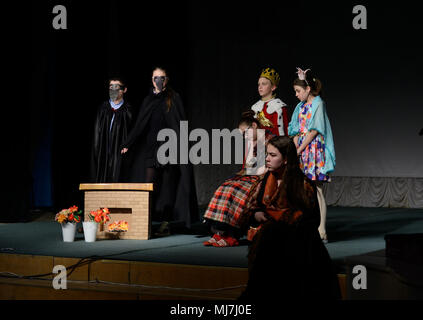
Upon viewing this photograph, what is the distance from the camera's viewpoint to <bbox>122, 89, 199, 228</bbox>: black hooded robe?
5340mm

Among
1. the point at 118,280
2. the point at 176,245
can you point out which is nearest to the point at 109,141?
the point at 176,245

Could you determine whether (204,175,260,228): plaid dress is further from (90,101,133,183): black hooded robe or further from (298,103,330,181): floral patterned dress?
(90,101,133,183): black hooded robe

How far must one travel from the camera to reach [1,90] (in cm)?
622

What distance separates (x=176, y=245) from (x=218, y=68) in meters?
5.06

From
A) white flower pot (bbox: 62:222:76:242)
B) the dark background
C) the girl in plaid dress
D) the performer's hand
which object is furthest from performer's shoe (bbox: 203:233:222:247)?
the dark background

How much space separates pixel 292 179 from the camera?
9.76ft

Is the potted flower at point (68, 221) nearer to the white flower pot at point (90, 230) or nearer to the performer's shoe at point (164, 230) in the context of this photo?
the white flower pot at point (90, 230)

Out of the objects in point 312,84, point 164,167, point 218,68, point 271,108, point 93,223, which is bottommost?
point 93,223

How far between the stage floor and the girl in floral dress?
494 millimetres

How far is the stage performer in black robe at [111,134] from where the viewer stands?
5.51 meters

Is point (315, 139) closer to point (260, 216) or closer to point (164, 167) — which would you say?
point (164, 167)

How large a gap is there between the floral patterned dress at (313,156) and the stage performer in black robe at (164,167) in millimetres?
1173
